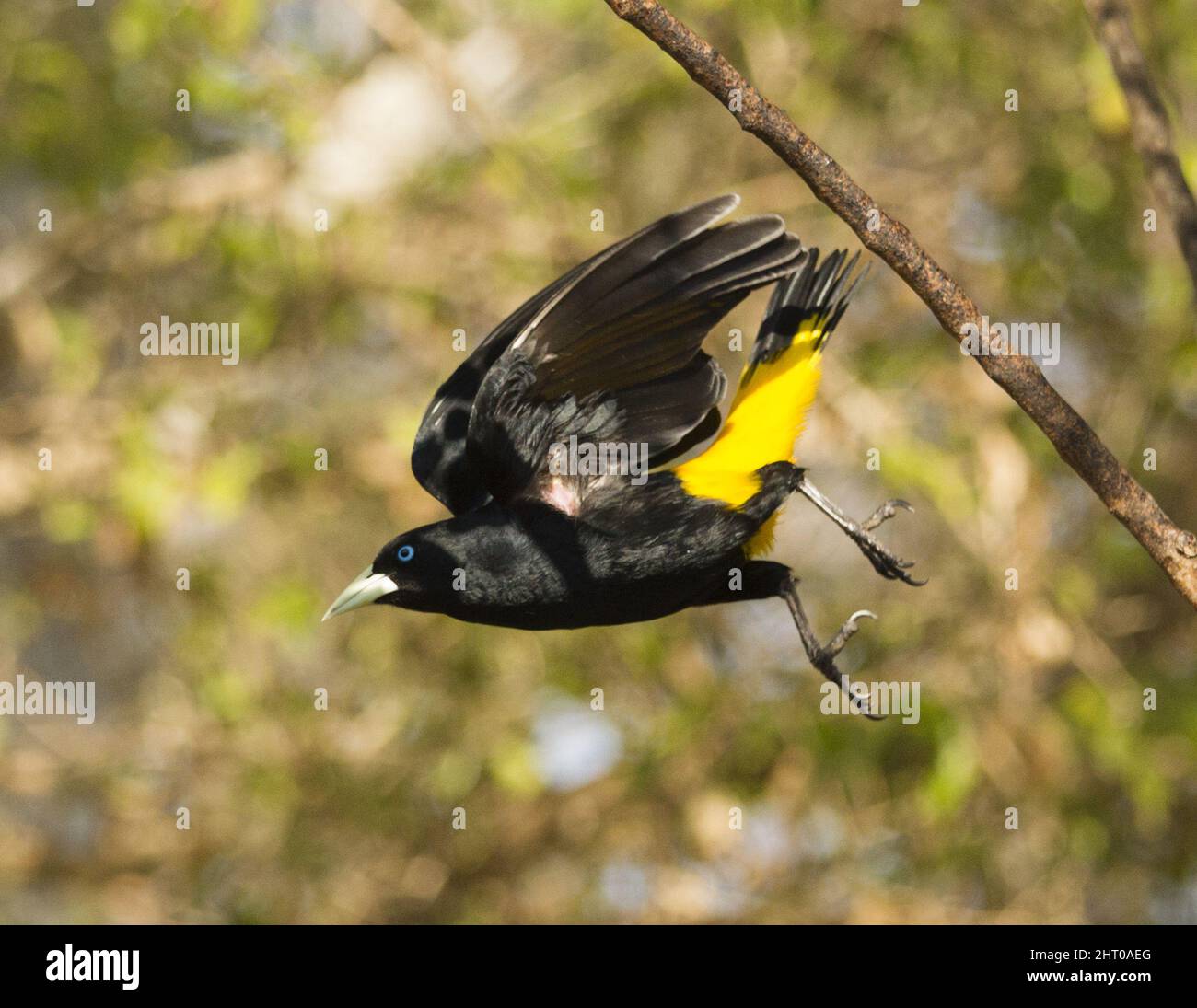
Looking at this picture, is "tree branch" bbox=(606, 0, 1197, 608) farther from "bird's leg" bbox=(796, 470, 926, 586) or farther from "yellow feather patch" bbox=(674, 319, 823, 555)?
"yellow feather patch" bbox=(674, 319, 823, 555)

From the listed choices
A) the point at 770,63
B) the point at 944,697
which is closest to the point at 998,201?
the point at 770,63

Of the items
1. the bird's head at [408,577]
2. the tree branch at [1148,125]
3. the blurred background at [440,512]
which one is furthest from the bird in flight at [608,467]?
the blurred background at [440,512]

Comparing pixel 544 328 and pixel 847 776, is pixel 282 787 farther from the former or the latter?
pixel 544 328

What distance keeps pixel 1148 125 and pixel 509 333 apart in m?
1.40

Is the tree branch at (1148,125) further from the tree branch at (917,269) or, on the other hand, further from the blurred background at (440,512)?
the blurred background at (440,512)

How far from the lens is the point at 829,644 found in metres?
2.58

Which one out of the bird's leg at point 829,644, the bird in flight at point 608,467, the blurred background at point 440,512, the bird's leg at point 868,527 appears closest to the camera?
the bird in flight at point 608,467

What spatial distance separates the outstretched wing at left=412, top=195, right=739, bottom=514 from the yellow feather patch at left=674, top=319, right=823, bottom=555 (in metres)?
0.22

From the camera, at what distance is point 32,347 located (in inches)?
242

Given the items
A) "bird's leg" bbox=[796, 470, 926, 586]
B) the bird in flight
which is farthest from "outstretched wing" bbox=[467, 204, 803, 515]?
"bird's leg" bbox=[796, 470, 926, 586]

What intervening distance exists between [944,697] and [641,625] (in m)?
1.14

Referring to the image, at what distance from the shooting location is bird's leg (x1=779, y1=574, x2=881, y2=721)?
8.14 ft

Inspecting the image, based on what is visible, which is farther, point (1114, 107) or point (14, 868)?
point (14, 868)

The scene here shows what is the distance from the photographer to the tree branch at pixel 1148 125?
295 centimetres
